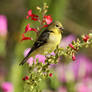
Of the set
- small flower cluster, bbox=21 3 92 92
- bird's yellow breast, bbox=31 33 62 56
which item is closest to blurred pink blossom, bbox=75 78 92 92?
bird's yellow breast, bbox=31 33 62 56

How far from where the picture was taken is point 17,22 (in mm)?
3543

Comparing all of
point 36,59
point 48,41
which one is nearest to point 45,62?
point 36,59

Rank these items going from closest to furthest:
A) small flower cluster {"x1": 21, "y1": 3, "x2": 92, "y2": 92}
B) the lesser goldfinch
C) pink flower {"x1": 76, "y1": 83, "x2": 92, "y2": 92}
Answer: small flower cluster {"x1": 21, "y1": 3, "x2": 92, "y2": 92}
the lesser goldfinch
pink flower {"x1": 76, "y1": 83, "x2": 92, "y2": 92}

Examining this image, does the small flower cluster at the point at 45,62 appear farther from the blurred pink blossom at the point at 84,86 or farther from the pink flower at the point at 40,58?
the blurred pink blossom at the point at 84,86

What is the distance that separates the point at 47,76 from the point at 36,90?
0.04 m

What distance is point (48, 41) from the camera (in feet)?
2.66

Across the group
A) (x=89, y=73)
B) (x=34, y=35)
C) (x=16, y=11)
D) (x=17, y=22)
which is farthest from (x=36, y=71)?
(x=16, y=11)

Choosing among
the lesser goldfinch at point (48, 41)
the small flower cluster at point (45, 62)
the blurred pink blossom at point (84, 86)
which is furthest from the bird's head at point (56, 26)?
the blurred pink blossom at point (84, 86)

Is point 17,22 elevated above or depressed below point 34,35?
below

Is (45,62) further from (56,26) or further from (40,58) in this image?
(56,26)

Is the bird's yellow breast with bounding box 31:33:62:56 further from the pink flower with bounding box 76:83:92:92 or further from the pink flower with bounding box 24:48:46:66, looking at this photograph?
the pink flower with bounding box 76:83:92:92

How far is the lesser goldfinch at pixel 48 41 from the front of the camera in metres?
0.75

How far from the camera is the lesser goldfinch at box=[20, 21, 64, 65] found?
0.75 metres

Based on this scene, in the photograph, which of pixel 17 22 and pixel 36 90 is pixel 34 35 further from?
pixel 17 22
